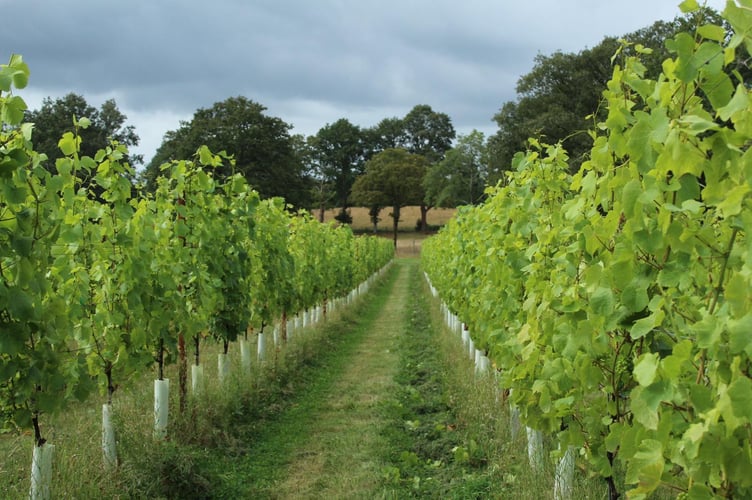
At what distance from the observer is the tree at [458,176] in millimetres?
57188

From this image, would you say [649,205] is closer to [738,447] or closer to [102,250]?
[738,447]

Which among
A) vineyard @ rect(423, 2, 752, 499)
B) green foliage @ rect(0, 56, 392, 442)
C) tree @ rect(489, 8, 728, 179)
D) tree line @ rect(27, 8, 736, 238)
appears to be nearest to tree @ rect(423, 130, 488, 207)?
tree line @ rect(27, 8, 736, 238)

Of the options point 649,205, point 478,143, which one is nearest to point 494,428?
point 649,205

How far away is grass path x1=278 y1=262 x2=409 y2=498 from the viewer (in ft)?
17.0

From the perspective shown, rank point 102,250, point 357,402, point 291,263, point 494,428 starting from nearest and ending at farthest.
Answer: point 102,250
point 494,428
point 357,402
point 291,263

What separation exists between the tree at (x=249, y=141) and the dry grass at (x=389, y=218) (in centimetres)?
2372

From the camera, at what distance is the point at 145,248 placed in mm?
4863

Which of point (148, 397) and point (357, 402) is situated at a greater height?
point (148, 397)

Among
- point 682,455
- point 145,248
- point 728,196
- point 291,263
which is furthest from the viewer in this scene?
point 291,263

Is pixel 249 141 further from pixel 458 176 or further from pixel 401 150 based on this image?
pixel 401 150

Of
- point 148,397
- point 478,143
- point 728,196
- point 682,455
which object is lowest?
point 148,397

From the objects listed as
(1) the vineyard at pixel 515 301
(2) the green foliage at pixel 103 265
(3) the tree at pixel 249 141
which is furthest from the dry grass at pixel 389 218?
(2) the green foliage at pixel 103 265

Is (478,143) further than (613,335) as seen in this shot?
Yes

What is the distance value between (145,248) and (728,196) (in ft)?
13.8
